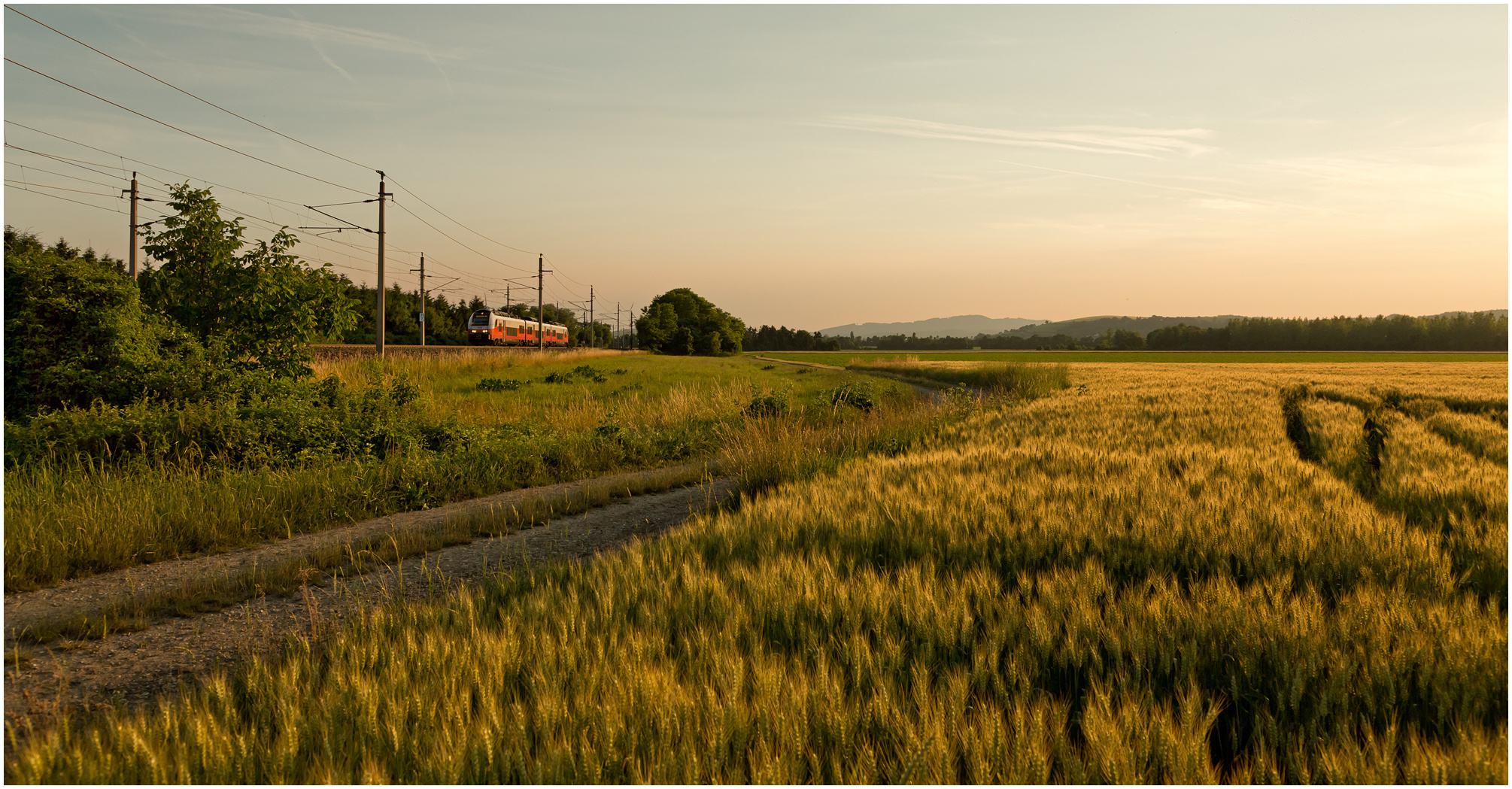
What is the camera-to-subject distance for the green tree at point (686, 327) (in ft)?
349

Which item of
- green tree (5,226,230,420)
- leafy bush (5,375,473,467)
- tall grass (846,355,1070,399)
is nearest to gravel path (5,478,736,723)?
leafy bush (5,375,473,467)

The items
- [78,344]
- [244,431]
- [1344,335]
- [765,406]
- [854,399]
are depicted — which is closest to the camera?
[244,431]

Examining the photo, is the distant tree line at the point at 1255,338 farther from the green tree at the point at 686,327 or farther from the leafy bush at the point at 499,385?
the leafy bush at the point at 499,385

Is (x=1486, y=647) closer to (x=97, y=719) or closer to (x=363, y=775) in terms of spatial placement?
(x=363, y=775)

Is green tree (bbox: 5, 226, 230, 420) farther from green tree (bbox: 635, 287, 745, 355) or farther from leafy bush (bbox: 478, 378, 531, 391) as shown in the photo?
green tree (bbox: 635, 287, 745, 355)

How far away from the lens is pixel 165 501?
7.57m

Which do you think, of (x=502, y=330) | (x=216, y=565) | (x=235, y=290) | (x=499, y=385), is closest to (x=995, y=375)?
(x=499, y=385)

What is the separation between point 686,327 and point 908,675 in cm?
10644

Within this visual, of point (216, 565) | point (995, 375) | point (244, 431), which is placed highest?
point (995, 375)

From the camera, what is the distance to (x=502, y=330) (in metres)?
69.3

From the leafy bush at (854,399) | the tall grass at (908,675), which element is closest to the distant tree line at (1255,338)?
the leafy bush at (854,399)

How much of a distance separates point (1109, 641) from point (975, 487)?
3358mm

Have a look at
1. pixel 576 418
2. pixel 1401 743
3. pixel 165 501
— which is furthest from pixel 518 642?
pixel 576 418

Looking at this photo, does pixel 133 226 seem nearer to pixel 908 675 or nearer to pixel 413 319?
pixel 908 675
